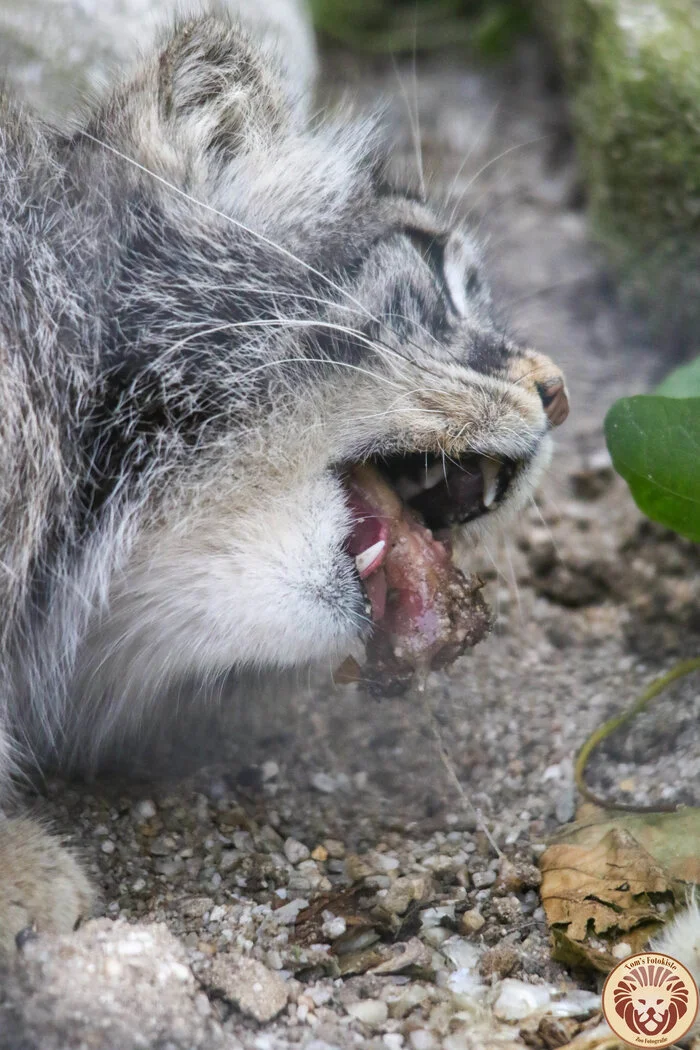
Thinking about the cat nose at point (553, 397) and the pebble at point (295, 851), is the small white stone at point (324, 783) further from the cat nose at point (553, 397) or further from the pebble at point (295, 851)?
the cat nose at point (553, 397)

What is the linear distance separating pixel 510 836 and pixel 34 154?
4.32 ft

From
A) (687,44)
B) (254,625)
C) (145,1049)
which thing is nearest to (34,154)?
(254,625)

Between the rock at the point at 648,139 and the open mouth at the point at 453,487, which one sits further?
the rock at the point at 648,139

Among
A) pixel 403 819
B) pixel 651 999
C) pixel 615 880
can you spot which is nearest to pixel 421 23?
pixel 403 819

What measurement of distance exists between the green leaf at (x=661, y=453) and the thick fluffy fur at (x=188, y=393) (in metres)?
0.16

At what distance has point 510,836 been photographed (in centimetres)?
191

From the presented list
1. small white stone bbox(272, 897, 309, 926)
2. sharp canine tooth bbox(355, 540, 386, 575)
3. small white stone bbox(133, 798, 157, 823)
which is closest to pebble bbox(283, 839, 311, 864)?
small white stone bbox(272, 897, 309, 926)

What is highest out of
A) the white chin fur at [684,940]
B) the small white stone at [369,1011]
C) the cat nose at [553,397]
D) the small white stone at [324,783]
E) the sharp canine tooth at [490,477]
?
the cat nose at [553,397]

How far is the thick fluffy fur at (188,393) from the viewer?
171 cm

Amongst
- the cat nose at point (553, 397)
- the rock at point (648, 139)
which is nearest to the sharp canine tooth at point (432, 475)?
the cat nose at point (553, 397)

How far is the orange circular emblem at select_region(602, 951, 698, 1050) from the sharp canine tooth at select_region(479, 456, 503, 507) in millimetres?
797

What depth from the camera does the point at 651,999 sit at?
147 cm

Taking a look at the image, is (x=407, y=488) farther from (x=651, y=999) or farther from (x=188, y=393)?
(x=651, y=999)

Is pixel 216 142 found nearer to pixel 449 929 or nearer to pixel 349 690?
pixel 349 690
